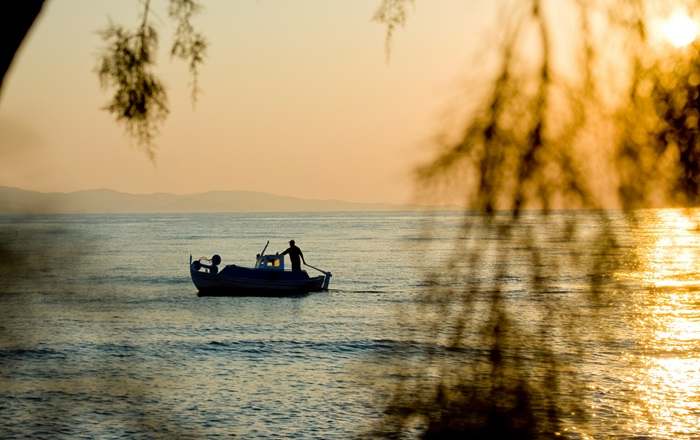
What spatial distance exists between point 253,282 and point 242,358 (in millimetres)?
18938

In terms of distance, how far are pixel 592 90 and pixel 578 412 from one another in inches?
646

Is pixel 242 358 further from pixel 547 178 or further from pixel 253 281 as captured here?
pixel 547 178

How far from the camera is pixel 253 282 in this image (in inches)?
1828

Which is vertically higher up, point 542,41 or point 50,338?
point 542,41

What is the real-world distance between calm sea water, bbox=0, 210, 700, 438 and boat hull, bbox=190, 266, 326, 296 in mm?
1826

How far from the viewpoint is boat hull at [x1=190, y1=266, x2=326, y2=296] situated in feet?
152

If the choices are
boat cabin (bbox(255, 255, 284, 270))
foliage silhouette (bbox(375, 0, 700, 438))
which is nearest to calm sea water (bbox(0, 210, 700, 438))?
foliage silhouette (bbox(375, 0, 700, 438))

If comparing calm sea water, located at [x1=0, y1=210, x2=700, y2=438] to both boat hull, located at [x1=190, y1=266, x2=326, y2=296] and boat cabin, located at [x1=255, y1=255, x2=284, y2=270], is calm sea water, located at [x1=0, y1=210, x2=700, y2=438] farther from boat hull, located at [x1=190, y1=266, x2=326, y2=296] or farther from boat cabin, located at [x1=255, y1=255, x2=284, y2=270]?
boat cabin, located at [x1=255, y1=255, x2=284, y2=270]

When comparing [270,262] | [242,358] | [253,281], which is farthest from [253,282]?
[242,358]

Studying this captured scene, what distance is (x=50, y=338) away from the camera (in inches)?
1212

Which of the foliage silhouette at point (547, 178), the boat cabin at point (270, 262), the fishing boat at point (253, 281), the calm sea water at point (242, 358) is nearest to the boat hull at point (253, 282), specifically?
the fishing boat at point (253, 281)

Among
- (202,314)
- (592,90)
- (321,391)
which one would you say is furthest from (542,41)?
(202,314)

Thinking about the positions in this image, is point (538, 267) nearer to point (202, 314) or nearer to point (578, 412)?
point (578, 412)

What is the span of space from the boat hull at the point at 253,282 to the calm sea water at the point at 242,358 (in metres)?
1.83
